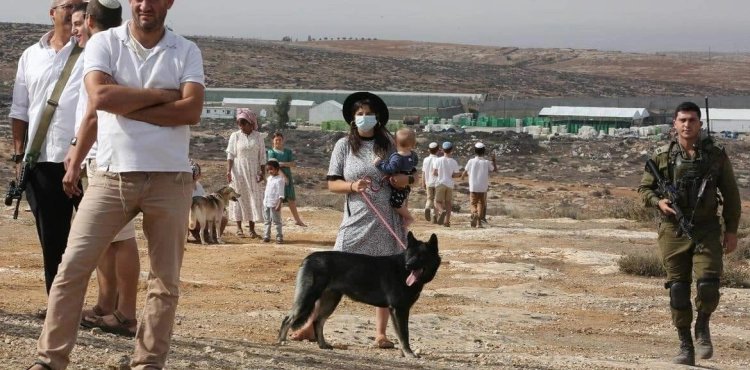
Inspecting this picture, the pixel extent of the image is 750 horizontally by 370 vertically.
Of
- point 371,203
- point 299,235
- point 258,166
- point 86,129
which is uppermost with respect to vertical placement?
point 86,129

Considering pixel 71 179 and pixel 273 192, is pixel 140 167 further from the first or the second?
pixel 273 192

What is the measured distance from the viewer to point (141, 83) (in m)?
5.89

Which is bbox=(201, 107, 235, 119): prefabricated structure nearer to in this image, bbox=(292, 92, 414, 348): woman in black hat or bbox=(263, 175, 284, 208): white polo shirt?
bbox=(263, 175, 284, 208): white polo shirt

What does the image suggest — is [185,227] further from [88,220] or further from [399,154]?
[399,154]

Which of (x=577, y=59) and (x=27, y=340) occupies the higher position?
(x=27, y=340)

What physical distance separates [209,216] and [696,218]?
8.24m

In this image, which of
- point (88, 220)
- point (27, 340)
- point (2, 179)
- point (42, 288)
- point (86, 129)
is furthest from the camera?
point (2, 179)

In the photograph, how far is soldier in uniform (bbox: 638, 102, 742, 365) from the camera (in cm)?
919

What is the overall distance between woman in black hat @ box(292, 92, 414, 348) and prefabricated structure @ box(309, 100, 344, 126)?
72711 millimetres

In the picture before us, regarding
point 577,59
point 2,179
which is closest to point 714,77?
point 577,59

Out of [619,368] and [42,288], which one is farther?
[42,288]

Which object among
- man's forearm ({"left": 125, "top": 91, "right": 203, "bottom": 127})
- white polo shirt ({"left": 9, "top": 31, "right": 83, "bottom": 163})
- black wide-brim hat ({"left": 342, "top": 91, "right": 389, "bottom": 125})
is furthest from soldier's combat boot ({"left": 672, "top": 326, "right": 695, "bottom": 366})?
man's forearm ({"left": 125, "top": 91, "right": 203, "bottom": 127})

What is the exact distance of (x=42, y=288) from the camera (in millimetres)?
Result: 11336

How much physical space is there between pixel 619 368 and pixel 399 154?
2095mm
